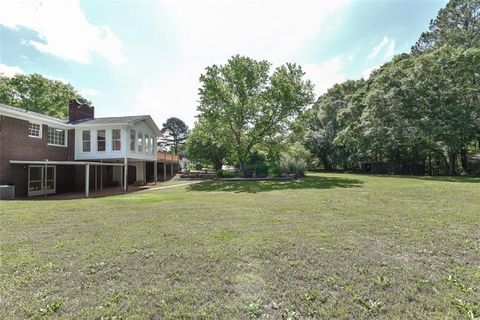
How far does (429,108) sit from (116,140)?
27.7 metres

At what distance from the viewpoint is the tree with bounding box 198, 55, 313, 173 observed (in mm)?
23219

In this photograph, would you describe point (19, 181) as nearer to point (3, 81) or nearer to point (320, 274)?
point (320, 274)

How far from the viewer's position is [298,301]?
3074 millimetres

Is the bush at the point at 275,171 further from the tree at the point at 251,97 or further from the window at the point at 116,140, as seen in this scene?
the window at the point at 116,140

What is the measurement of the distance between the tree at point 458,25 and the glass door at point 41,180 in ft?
130

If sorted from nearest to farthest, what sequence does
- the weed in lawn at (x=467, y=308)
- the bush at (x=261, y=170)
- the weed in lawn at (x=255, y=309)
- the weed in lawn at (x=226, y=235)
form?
the weed in lawn at (x=467, y=308) → the weed in lawn at (x=255, y=309) → the weed in lawn at (x=226, y=235) → the bush at (x=261, y=170)

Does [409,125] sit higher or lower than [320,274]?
higher

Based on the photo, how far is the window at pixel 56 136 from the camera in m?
16.0

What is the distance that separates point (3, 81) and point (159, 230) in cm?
3844

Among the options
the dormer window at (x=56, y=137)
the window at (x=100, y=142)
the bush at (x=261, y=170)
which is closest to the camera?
the dormer window at (x=56, y=137)

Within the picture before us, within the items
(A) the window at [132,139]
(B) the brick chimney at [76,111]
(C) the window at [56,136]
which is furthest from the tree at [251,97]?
(C) the window at [56,136]

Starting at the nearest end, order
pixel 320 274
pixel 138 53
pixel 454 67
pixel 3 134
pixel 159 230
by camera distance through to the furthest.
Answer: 1. pixel 320 274
2. pixel 159 230
3. pixel 3 134
4. pixel 138 53
5. pixel 454 67

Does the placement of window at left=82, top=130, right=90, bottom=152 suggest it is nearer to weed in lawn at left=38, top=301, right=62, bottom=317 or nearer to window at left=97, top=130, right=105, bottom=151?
window at left=97, top=130, right=105, bottom=151

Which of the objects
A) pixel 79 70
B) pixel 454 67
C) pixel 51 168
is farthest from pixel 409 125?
pixel 51 168
